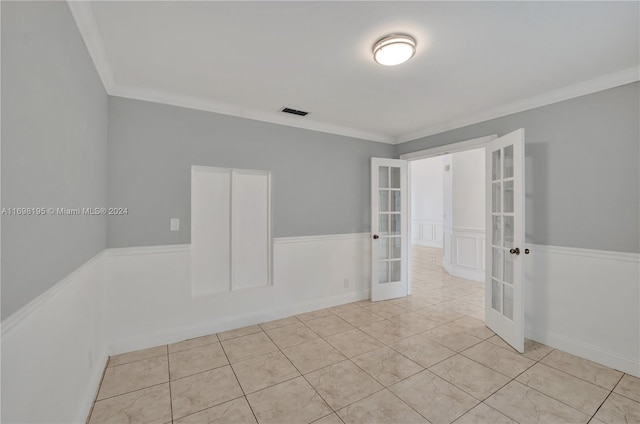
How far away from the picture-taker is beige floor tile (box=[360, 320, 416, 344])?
3010 millimetres

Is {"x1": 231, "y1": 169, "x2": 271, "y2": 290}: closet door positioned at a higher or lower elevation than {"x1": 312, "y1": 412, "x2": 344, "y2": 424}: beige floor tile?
higher

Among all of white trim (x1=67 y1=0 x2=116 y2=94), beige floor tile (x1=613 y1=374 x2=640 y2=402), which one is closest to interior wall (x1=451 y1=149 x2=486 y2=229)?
beige floor tile (x1=613 y1=374 x2=640 y2=402)

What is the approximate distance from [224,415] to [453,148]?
3.86 metres

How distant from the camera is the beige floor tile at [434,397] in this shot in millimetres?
1892

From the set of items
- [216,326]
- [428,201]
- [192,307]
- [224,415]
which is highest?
[428,201]

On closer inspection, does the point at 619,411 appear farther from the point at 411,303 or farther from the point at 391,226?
the point at 391,226

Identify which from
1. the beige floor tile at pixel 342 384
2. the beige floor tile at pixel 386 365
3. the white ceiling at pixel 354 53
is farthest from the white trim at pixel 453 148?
the beige floor tile at pixel 342 384

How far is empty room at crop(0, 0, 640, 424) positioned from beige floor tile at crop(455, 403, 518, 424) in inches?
0.5

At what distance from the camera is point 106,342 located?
8.37ft

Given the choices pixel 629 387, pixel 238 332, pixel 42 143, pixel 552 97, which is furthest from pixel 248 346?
pixel 552 97

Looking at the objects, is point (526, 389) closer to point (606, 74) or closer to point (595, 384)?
point (595, 384)

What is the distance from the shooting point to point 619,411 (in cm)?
193

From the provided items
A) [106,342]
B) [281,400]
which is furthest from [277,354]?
→ [106,342]

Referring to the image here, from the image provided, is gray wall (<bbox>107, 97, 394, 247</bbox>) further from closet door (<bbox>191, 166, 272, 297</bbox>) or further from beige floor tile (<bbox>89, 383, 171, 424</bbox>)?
beige floor tile (<bbox>89, 383, 171, 424</bbox>)
